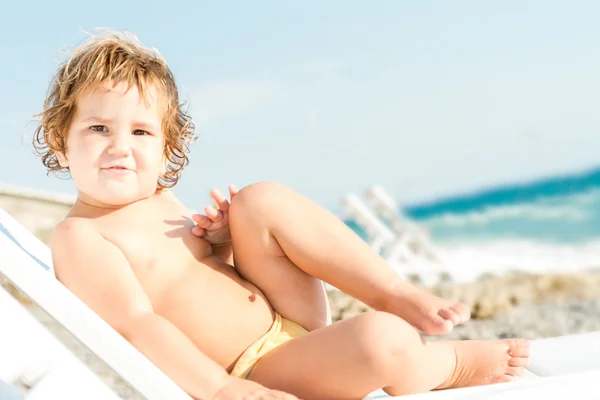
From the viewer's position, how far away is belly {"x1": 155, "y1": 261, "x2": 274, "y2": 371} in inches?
56.3

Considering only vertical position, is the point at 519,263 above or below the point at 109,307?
below

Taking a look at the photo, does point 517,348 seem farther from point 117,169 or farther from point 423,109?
point 423,109

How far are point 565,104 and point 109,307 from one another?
16.2 metres

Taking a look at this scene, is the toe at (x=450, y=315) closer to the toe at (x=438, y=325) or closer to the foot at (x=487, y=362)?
the toe at (x=438, y=325)

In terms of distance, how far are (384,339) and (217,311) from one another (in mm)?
388

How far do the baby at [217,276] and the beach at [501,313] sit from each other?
5.68ft

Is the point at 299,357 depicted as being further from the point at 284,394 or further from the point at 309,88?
the point at 309,88

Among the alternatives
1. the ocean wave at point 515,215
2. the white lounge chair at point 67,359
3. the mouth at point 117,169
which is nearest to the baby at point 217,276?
the mouth at point 117,169

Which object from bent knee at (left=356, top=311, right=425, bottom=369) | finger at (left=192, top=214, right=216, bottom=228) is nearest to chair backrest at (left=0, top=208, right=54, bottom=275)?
finger at (left=192, top=214, right=216, bottom=228)

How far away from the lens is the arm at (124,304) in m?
1.27

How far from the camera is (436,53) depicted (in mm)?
17156

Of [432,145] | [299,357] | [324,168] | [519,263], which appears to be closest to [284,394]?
[299,357]

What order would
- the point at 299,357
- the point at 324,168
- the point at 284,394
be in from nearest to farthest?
the point at 284,394, the point at 299,357, the point at 324,168

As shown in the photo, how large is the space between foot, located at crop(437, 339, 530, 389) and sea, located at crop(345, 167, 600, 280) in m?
11.5
